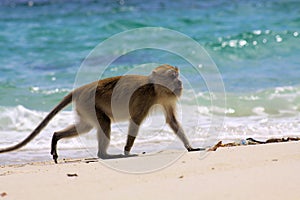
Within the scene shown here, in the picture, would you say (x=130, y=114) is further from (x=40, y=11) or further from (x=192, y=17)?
(x=40, y=11)

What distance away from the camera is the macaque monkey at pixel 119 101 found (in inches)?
276

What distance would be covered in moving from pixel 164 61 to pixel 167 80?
7.98 m

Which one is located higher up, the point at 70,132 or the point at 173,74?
the point at 173,74

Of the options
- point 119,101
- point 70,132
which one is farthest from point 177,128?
point 70,132

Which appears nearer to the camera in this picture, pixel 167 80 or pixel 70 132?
pixel 167 80

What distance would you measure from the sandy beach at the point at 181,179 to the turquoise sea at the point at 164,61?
5.19 feet

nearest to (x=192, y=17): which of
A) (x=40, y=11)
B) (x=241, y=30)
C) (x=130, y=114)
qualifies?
(x=241, y=30)

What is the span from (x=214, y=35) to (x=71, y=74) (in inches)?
206

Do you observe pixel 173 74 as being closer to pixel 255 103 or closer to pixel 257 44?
pixel 255 103

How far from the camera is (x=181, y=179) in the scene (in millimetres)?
5176

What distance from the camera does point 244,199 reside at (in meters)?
4.45

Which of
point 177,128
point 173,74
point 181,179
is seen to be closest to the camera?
point 181,179

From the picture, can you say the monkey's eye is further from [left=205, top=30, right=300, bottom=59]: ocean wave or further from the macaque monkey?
[left=205, top=30, right=300, bottom=59]: ocean wave

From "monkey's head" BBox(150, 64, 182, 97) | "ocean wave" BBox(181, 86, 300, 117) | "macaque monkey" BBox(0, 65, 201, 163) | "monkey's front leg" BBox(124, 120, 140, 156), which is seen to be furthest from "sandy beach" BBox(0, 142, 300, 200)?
"ocean wave" BBox(181, 86, 300, 117)
